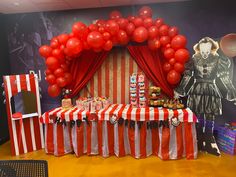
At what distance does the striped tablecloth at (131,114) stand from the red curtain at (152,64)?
1.58 ft

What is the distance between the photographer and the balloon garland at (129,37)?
10.1 ft

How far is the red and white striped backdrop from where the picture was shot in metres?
3.73

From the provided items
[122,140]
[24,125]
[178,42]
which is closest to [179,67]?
[178,42]

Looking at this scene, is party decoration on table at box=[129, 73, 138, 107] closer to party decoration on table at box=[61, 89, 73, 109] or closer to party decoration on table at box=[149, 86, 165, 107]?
party decoration on table at box=[149, 86, 165, 107]

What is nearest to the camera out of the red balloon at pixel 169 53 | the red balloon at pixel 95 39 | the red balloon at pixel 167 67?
the red balloon at pixel 95 39

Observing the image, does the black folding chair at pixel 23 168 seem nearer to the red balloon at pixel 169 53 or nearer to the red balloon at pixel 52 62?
the red balloon at pixel 52 62

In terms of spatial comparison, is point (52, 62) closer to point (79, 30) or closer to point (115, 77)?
point (79, 30)

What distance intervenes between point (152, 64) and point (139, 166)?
1.71 meters

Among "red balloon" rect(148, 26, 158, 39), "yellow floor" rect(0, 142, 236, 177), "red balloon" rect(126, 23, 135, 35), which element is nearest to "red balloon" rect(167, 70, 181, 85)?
"red balloon" rect(148, 26, 158, 39)

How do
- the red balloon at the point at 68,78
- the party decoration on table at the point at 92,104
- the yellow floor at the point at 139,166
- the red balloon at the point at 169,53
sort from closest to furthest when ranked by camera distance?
1. the yellow floor at the point at 139,166
2. the red balloon at the point at 169,53
3. the party decoration on table at the point at 92,104
4. the red balloon at the point at 68,78

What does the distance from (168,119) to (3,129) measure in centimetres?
328

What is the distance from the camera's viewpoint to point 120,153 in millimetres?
3266

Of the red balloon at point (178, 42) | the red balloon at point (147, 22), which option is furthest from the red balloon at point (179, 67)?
the red balloon at point (147, 22)

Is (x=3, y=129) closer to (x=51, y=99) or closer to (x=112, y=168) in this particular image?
(x=51, y=99)
